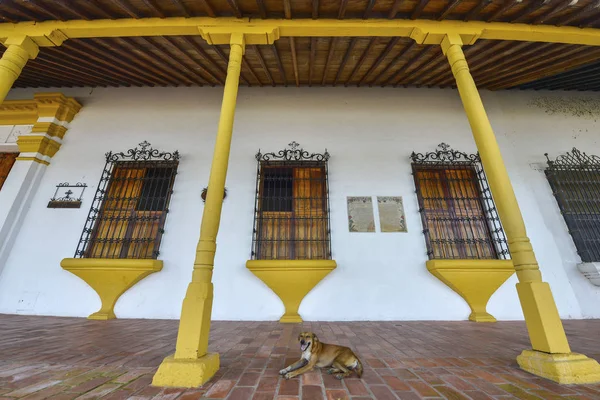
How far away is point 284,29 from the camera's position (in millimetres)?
3146

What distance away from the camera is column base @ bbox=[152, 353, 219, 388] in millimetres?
1538

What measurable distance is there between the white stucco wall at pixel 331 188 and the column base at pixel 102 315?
0.13 meters

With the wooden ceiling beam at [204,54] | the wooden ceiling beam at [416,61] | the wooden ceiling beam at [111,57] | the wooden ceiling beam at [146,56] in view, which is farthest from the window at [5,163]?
the wooden ceiling beam at [416,61]

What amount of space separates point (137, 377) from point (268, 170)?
11.7 ft

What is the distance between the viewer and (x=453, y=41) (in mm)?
2986

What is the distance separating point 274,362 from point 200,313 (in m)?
0.69

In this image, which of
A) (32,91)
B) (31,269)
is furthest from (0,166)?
(31,269)

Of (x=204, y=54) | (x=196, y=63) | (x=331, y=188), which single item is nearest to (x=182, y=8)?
(x=204, y=54)

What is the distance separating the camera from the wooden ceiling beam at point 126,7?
3.02m

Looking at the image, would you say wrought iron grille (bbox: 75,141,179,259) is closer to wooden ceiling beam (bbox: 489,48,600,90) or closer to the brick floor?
the brick floor

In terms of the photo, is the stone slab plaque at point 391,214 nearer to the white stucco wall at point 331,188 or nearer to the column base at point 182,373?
the white stucco wall at point 331,188

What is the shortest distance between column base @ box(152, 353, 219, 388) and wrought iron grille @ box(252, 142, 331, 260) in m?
2.38

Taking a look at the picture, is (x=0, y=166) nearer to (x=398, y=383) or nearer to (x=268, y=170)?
(x=268, y=170)

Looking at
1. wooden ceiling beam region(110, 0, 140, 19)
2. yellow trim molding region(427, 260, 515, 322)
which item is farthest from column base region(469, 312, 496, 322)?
wooden ceiling beam region(110, 0, 140, 19)
